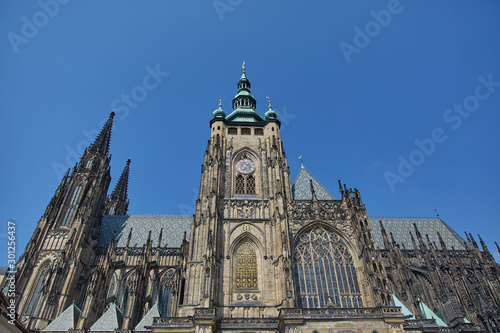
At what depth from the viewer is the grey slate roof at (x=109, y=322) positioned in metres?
23.2

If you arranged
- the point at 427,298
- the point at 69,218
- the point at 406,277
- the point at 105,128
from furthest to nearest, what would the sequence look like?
the point at 105,128, the point at 69,218, the point at 427,298, the point at 406,277

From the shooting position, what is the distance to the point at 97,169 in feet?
133

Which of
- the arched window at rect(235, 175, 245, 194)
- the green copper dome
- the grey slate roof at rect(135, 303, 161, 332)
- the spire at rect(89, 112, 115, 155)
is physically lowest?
the grey slate roof at rect(135, 303, 161, 332)

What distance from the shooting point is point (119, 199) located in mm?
53094

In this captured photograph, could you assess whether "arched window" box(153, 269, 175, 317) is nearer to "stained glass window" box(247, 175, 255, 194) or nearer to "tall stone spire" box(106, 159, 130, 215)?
"stained glass window" box(247, 175, 255, 194)

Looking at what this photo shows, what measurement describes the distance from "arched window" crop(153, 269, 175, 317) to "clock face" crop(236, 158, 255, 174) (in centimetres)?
1242

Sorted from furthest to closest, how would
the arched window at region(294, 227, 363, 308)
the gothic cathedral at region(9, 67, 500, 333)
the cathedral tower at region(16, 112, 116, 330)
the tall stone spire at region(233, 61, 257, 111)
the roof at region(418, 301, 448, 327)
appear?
the tall stone spire at region(233, 61, 257, 111) < the cathedral tower at region(16, 112, 116, 330) < the roof at region(418, 301, 448, 327) < the arched window at region(294, 227, 363, 308) < the gothic cathedral at region(9, 67, 500, 333)

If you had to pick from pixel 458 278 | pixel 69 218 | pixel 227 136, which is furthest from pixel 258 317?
pixel 69 218

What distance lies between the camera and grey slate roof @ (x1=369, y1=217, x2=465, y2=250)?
38688 mm

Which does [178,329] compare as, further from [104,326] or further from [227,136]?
[227,136]

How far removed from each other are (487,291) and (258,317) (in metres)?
25.3

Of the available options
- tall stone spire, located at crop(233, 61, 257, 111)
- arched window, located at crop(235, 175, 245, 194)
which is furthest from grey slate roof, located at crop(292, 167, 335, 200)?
tall stone spire, located at crop(233, 61, 257, 111)

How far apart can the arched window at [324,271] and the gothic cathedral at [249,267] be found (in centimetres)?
8

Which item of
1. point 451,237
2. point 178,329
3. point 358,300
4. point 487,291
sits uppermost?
point 451,237
